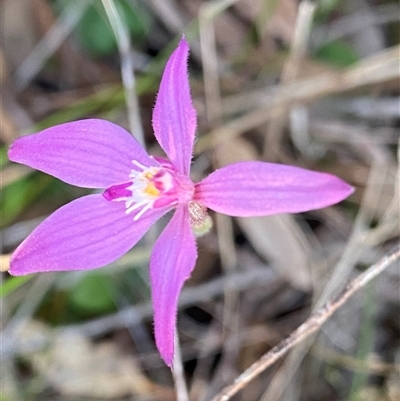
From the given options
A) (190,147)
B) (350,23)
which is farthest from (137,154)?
(350,23)

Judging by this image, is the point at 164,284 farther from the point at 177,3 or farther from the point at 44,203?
the point at 177,3

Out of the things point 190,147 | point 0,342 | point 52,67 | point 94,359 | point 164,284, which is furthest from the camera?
point 52,67

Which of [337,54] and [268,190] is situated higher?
[337,54]

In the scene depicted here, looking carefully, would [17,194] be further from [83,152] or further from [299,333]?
[299,333]

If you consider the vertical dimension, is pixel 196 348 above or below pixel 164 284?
below

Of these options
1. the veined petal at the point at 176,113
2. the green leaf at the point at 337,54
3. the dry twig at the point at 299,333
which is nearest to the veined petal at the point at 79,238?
the veined petal at the point at 176,113

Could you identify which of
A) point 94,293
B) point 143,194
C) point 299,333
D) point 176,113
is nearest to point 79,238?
point 143,194

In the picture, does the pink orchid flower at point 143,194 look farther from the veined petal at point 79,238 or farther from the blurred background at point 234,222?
the blurred background at point 234,222
